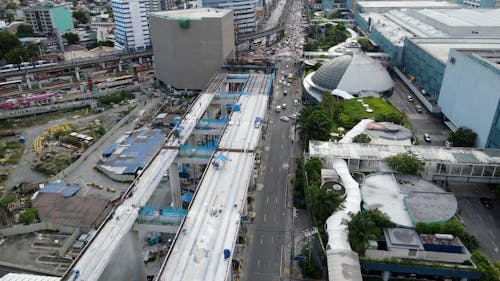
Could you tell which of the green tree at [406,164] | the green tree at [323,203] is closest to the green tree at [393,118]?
the green tree at [406,164]

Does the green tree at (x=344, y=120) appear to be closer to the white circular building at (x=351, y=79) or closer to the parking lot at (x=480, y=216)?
the white circular building at (x=351, y=79)

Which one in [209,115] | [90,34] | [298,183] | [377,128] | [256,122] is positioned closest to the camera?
[298,183]

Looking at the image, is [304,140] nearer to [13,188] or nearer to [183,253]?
[183,253]

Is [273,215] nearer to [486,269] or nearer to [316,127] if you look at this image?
[316,127]

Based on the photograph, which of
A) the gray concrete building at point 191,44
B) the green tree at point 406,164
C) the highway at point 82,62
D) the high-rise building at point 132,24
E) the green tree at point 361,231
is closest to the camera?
the green tree at point 361,231

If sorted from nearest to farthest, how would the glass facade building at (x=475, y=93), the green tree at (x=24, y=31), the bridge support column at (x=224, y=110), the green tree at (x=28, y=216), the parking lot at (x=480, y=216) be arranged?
the parking lot at (x=480, y=216) < the green tree at (x=28, y=216) < the glass facade building at (x=475, y=93) < the bridge support column at (x=224, y=110) < the green tree at (x=24, y=31)

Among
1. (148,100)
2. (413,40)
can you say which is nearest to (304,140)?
(148,100)

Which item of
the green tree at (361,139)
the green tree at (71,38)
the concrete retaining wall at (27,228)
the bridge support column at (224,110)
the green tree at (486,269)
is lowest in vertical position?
the concrete retaining wall at (27,228)

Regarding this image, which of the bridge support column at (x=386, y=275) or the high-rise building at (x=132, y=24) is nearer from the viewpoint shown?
the bridge support column at (x=386, y=275)
